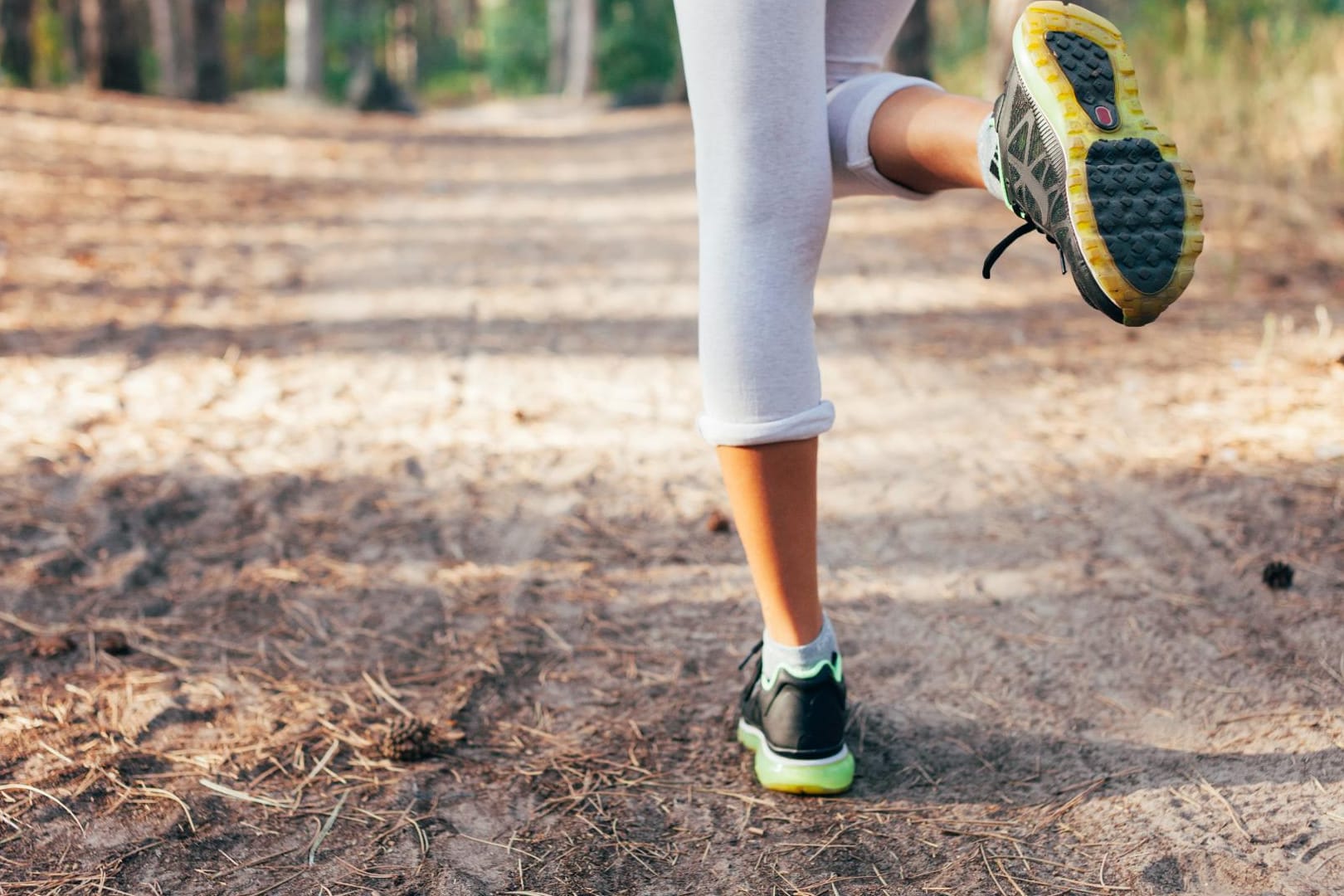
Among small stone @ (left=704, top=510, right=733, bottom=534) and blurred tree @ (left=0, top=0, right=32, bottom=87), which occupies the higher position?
blurred tree @ (left=0, top=0, right=32, bottom=87)

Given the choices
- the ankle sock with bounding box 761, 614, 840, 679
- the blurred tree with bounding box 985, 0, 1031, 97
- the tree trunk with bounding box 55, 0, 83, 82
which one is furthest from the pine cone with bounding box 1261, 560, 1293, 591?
the tree trunk with bounding box 55, 0, 83, 82

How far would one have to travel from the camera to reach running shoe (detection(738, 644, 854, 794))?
1378 mm

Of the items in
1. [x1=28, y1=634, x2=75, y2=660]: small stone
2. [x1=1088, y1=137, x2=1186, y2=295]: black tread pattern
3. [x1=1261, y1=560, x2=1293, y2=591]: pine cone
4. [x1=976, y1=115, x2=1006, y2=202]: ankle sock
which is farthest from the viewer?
[x1=1261, y1=560, x2=1293, y2=591]: pine cone

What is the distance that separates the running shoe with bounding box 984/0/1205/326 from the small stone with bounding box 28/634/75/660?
1508 mm

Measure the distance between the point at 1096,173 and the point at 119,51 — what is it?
33.8ft

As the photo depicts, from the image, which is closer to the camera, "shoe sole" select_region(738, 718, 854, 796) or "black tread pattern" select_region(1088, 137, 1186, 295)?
"black tread pattern" select_region(1088, 137, 1186, 295)

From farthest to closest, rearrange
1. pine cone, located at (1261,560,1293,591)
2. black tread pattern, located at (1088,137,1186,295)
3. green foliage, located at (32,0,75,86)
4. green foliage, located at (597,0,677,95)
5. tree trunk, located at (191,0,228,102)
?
green foliage, located at (597,0,677,95)
green foliage, located at (32,0,75,86)
tree trunk, located at (191,0,228,102)
pine cone, located at (1261,560,1293,591)
black tread pattern, located at (1088,137,1186,295)

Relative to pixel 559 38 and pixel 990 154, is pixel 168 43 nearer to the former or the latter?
pixel 559 38

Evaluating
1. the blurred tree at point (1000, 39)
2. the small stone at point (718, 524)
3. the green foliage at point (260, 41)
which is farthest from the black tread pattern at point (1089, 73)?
the green foliage at point (260, 41)

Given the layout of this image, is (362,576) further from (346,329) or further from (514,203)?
(514,203)

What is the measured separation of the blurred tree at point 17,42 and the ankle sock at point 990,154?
1013 cm

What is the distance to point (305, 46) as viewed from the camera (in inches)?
→ 491

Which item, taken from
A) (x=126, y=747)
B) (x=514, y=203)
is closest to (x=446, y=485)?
(x=126, y=747)

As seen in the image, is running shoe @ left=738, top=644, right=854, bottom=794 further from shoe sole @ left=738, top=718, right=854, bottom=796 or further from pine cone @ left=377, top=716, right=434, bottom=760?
pine cone @ left=377, top=716, right=434, bottom=760
